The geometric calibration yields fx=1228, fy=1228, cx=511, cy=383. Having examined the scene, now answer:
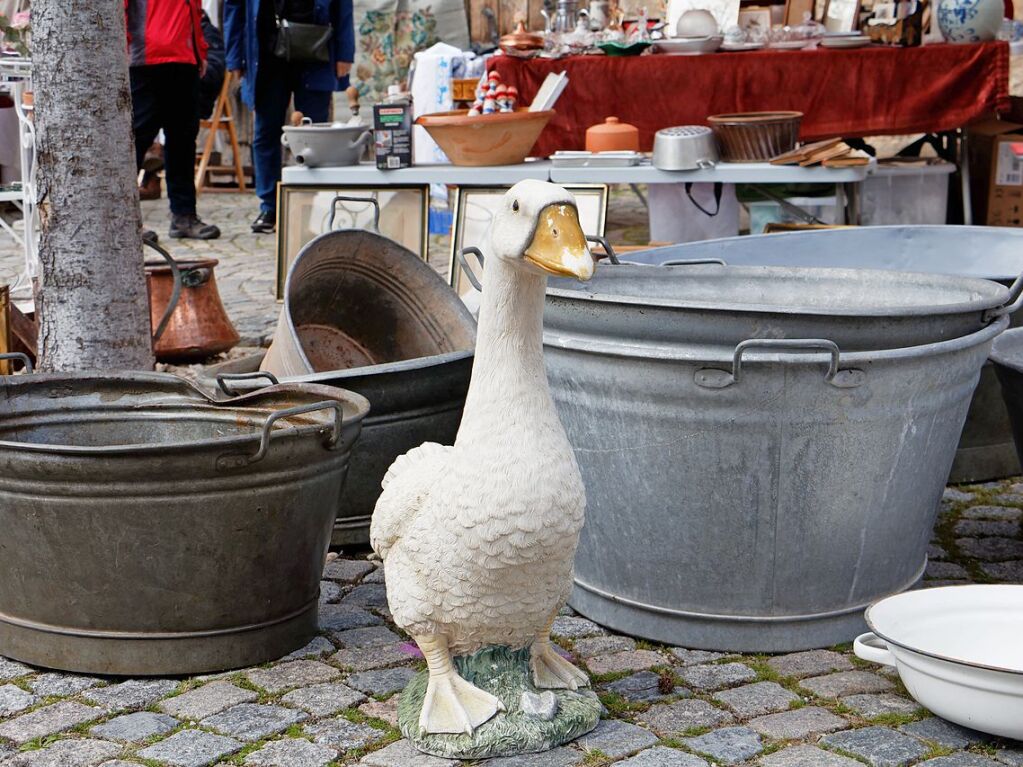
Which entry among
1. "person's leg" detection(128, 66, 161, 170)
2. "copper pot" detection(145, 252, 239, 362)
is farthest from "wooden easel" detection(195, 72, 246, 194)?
"copper pot" detection(145, 252, 239, 362)

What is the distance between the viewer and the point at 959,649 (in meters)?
2.67

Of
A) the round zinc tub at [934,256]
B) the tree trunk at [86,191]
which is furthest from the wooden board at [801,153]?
the tree trunk at [86,191]

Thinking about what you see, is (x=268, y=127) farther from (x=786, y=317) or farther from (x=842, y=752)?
(x=842, y=752)

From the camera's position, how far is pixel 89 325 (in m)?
3.89

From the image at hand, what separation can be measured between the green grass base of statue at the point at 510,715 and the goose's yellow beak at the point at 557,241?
0.82 metres

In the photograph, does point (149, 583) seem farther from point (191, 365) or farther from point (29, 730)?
point (191, 365)

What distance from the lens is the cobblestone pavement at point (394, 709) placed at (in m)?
2.41

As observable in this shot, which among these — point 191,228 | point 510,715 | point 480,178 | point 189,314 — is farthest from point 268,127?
point 510,715

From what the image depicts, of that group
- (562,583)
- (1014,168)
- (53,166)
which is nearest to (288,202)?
(53,166)

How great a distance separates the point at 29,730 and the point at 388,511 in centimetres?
88

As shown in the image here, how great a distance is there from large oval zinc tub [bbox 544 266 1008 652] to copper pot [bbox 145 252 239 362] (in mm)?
2813

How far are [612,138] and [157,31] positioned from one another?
2869 mm

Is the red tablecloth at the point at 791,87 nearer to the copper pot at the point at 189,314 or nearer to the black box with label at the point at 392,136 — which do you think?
the black box with label at the point at 392,136

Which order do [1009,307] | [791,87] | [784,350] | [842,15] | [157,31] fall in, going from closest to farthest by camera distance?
[784,350]
[1009,307]
[791,87]
[842,15]
[157,31]
